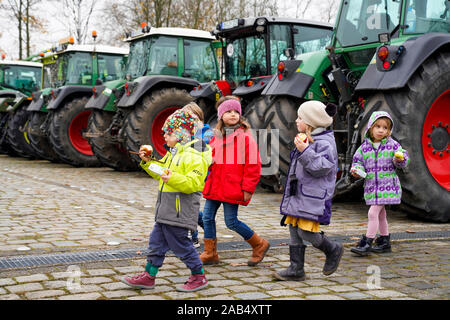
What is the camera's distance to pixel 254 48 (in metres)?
9.74

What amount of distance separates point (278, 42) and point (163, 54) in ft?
10.5

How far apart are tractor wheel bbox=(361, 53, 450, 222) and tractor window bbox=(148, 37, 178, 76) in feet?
21.3

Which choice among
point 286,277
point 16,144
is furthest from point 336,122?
point 16,144

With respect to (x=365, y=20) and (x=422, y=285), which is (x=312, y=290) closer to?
(x=422, y=285)

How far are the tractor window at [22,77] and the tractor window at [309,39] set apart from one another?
1192 centimetres

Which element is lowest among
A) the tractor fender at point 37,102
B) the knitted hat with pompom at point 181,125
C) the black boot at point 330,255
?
the black boot at point 330,255

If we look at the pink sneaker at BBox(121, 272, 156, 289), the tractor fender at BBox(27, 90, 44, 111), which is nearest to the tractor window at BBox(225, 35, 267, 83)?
the pink sneaker at BBox(121, 272, 156, 289)

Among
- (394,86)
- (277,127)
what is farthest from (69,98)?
(394,86)

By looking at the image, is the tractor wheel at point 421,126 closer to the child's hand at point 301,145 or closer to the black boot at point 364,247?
the black boot at point 364,247

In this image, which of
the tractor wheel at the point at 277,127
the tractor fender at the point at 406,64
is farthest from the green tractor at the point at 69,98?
the tractor fender at the point at 406,64

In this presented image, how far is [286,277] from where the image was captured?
13.3ft

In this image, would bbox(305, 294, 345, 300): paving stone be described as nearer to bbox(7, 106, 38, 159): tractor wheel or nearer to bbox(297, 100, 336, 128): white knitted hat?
bbox(297, 100, 336, 128): white knitted hat

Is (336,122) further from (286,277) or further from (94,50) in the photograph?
(94,50)

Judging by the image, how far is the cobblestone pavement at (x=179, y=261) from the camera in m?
3.75
